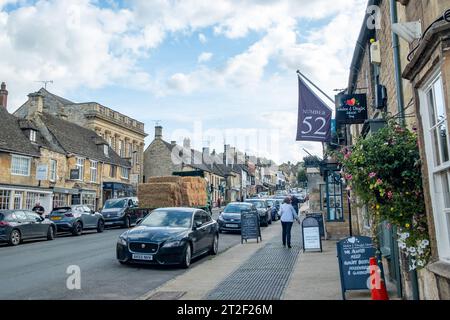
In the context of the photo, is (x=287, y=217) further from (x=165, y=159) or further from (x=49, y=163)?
(x=165, y=159)

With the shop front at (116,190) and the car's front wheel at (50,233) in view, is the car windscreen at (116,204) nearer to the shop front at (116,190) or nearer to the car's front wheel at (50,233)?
the car's front wheel at (50,233)

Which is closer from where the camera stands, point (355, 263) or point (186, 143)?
point (355, 263)

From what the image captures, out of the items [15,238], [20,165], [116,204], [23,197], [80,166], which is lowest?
[15,238]

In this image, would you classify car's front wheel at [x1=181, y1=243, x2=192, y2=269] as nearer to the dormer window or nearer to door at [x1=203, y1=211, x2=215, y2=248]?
door at [x1=203, y1=211, x2=215, y2=248]

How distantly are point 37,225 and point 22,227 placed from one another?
88 centimetres

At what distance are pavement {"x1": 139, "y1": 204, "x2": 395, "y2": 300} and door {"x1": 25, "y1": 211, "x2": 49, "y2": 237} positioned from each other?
31.9 ft

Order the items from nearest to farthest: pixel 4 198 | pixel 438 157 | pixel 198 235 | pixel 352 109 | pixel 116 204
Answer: pixel 438 157 < pixel 352 109 < pixel 198 235 < pixel 4 198 < pixel 116 204

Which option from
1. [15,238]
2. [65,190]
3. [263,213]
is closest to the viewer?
[15,238]

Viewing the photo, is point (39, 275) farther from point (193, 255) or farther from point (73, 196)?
point (73, 196)

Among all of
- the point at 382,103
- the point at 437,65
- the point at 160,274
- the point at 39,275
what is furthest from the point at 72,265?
the point at 437,65

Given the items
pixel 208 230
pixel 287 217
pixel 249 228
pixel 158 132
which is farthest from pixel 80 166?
pixel 287 217

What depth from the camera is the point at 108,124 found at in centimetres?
4684

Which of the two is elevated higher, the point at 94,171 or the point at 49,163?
the point at 94,171

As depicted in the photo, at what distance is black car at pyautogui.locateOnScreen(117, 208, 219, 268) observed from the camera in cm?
1029
